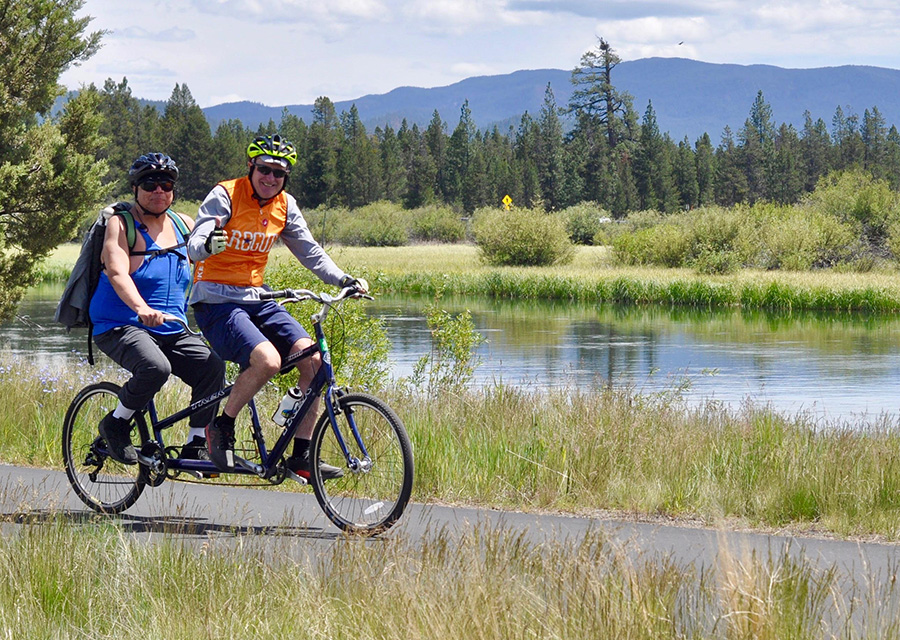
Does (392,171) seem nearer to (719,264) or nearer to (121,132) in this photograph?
(121,132)

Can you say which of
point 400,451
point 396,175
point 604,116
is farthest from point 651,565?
point 396,175

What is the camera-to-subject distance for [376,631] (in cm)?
404

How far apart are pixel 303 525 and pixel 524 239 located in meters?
53.0

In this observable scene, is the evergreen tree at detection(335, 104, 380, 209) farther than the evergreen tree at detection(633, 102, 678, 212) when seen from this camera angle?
Yes

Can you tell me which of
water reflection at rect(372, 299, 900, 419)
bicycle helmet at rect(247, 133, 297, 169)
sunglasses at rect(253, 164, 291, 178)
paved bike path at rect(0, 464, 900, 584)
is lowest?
water reflection at rect(372, 299, 900, 419)

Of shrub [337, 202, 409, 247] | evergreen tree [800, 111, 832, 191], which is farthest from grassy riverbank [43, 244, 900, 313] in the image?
evergreen tree [800, 111, 832, 191]

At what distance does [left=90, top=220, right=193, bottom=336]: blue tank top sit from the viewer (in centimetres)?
660

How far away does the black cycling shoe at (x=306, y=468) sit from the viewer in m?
6.22

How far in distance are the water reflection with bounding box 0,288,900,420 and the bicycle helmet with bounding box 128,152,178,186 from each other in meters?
10.5

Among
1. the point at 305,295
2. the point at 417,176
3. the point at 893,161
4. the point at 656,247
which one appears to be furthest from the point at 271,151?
the point at 893,161

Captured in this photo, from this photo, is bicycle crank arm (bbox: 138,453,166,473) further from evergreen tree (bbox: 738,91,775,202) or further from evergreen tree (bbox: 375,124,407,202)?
evergreen tree (bbox: 738,91,775,202)

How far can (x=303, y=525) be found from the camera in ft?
20.6

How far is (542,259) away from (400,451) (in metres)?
53.6

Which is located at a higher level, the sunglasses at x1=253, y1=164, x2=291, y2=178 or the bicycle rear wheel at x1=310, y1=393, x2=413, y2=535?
the sunglasses at x1=253, y1=164, x2=291, y2=178
